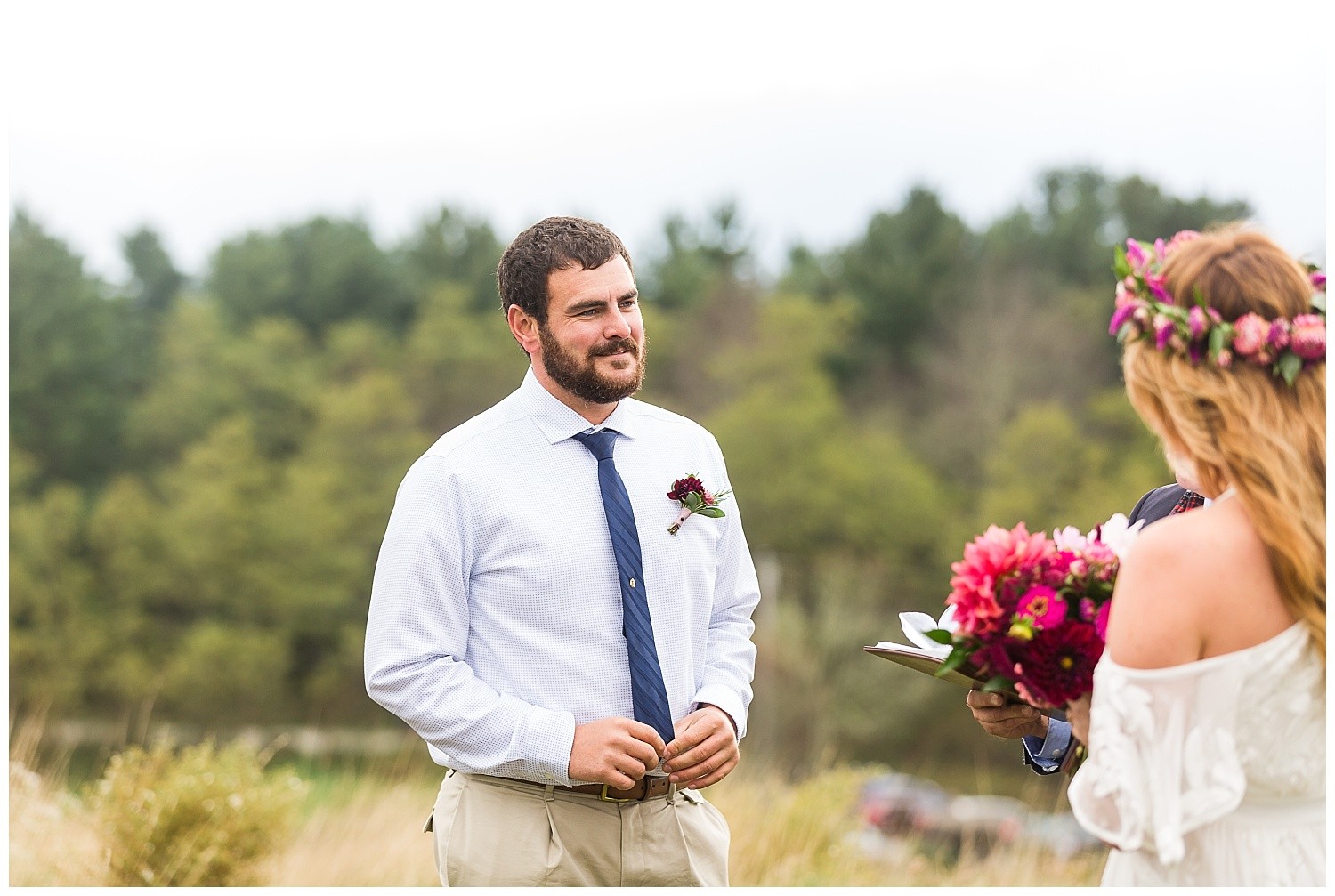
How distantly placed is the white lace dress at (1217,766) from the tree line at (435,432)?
27622 mm

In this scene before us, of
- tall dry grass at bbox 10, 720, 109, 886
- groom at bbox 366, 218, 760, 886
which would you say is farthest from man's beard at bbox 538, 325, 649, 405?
tall dry grass at bbox 10, 720, 109, 886

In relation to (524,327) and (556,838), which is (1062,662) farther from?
(524,327)

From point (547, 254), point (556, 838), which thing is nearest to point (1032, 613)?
point (556, 838)

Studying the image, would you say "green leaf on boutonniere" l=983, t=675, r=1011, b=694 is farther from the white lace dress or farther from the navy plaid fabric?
the navy plaid fabric

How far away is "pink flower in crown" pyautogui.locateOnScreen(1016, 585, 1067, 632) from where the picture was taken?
2.35 m

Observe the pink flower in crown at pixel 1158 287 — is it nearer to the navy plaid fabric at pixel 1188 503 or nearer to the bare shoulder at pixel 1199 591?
the bare shoulder at pixel 1199 591

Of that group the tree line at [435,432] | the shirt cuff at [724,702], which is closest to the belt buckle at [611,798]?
the shirt cuff at [724,702]

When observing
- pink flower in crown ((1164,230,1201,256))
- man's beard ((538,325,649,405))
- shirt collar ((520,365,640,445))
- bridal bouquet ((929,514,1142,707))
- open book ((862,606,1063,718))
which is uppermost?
pink flower in crown ((1164,230,1201,256))

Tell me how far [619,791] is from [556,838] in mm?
187

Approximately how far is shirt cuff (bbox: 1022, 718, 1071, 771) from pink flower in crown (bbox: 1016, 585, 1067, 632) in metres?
0.88

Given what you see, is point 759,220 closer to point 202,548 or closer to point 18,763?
point 202,548

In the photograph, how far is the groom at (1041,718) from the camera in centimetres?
285

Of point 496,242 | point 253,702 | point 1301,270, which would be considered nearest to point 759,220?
point 496,242

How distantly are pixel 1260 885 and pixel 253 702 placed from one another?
34356 mm
